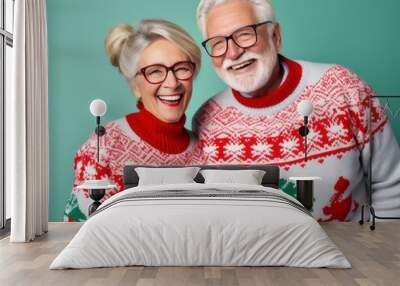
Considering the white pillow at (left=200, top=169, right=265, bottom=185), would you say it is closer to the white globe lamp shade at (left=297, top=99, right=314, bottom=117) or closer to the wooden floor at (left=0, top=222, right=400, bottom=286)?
the white globe lamp shade at (left=297, top=99, right=314, bottom=117)

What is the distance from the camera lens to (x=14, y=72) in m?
5.67

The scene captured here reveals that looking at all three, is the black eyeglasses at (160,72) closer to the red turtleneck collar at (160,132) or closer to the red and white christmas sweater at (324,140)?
the red turtleneck collar at (160,132)

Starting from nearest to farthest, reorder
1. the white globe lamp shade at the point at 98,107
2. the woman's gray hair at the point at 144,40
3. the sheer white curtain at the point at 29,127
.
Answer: the sheer white curtain at the point at 29,127, the white globe lamp shade at the point at 98,107, the woman's gray hair at the point at 144,40

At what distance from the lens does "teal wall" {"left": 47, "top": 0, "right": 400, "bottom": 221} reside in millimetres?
7078

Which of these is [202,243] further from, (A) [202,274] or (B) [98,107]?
(B) [98,107]

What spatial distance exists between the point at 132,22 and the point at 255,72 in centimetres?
161

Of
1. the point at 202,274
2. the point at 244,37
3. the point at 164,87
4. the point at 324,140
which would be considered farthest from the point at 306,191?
the point at 202,274

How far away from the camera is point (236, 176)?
→ 647 cm

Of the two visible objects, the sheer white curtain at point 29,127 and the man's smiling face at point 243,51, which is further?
the man's smiling face at point 243,51

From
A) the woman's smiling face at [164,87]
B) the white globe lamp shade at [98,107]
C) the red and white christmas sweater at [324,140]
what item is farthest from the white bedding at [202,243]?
the woman's smiling face at [164,87]

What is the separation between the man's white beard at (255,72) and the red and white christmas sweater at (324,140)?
0.15m

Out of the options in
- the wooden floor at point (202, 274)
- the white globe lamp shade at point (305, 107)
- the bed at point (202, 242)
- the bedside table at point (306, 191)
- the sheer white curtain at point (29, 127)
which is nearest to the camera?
the wooden floor at point (202, 274)

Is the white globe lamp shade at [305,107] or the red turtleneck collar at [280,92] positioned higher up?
the red turtleneck collar at [280,92]

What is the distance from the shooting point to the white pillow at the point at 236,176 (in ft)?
21.1
